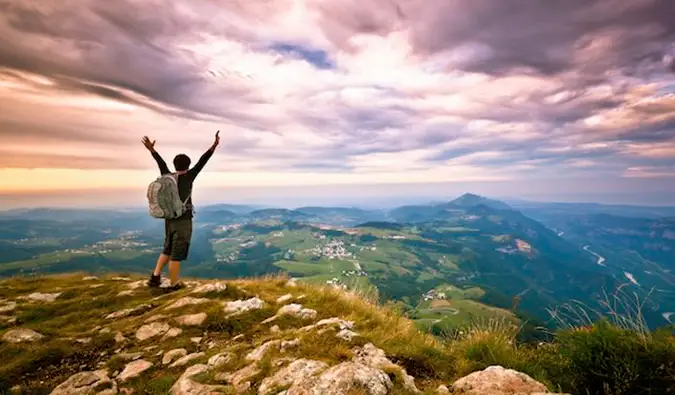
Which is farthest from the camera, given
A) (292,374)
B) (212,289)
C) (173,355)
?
(212,289)

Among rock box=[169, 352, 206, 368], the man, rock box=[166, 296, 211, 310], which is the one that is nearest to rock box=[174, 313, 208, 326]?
rock box=[166, 296, 211, 310]

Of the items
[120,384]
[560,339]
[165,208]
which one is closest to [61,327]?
[165,208]

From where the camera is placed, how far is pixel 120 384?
19.2ft

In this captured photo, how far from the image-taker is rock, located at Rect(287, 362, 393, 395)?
14.2 feet

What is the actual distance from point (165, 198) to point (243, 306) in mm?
5518

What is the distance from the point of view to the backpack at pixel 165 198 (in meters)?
11.7

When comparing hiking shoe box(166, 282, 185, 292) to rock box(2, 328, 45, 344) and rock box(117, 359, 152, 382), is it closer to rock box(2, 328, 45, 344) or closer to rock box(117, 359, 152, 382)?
rock box(2, 328, 45, 344)

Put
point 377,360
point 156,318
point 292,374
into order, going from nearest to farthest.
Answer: point 292,374
point 377,360
point 156,318

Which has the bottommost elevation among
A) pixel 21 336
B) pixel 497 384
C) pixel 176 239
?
pixel 21 336

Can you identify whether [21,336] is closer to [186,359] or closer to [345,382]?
[186,359]

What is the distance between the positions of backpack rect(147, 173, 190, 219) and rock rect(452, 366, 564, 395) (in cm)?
1103

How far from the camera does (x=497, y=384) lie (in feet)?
15.1

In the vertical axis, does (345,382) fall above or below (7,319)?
above

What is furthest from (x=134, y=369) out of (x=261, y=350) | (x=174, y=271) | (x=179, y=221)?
(x=179, y=221)
